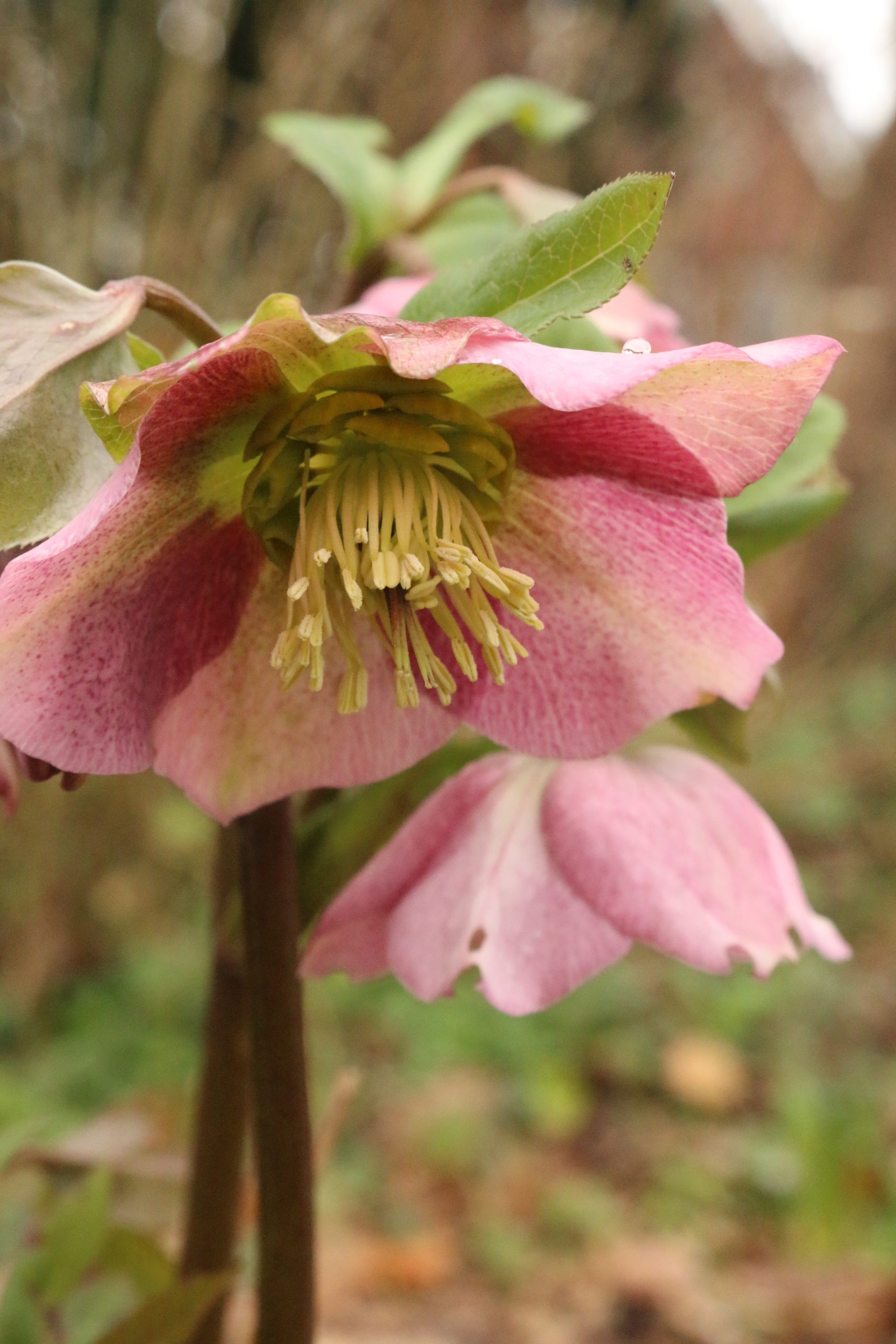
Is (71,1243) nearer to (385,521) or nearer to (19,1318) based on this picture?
(19,1318)

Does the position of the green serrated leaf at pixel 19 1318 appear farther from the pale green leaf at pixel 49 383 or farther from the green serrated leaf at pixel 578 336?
the green serrated leaf at pixel 578 336

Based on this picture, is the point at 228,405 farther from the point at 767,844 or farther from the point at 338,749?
the point at 767,844

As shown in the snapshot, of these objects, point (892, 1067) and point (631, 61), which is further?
point (631, 61)

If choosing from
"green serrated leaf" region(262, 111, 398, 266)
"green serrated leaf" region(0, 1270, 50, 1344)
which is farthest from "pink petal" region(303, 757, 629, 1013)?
"green serrated leaf" region(262, 111, 398, 266)

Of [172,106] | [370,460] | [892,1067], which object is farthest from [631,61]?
[370,460]

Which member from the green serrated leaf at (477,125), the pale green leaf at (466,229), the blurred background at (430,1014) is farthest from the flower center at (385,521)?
the blurred background at (430,1014)
